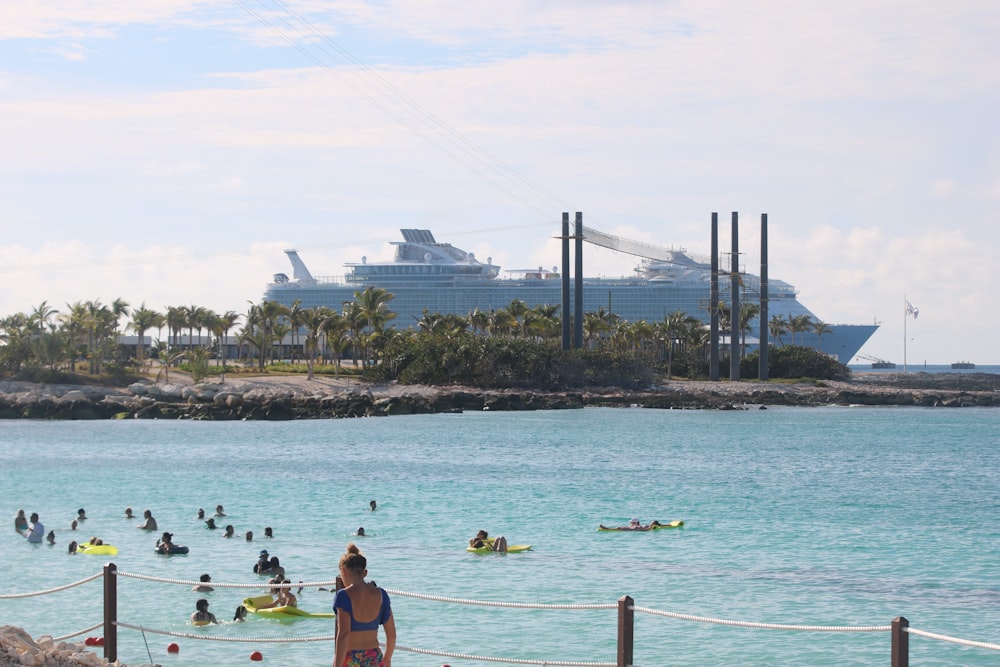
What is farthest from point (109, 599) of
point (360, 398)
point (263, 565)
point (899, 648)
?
point (360, 398)

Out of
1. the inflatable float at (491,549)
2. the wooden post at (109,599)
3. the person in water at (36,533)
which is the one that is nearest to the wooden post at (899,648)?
the wooden post at (109,599)

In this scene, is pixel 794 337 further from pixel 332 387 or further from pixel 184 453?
pixel 184 453

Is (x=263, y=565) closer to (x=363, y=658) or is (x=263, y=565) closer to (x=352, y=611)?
(x=363, y=658)

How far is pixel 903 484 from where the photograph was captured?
110ft

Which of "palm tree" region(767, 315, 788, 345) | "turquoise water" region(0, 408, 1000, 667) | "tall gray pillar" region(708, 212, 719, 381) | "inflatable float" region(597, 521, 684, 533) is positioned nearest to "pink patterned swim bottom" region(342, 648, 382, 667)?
"turquoise water" region(0, 408, 1000, 667)

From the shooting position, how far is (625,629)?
820 centimetres

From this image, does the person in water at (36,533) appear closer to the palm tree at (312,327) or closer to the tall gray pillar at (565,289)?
the palm tree at (312,327)

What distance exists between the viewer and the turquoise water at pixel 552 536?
47.9ft

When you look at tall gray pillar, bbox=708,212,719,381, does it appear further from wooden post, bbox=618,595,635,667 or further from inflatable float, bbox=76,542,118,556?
wooden post, bbox=618,595,635,667

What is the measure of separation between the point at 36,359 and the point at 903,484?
58325 mm

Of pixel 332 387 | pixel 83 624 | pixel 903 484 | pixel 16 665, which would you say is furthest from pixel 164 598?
pixel 332 387

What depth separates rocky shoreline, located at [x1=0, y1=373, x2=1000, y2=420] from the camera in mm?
65375

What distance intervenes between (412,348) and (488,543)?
5788 centimetres

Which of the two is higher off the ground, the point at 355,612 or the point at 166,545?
the point at 355,612
